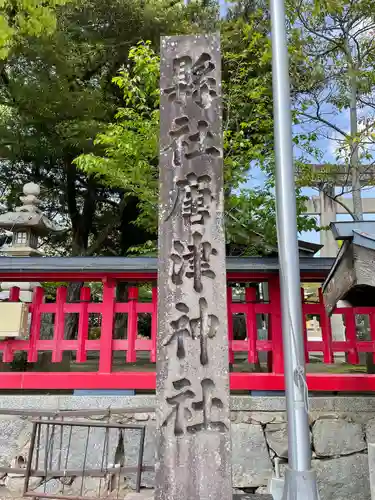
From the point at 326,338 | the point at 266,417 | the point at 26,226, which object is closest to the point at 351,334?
the point at 326,338

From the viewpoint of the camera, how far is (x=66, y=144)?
→ 12320 mm

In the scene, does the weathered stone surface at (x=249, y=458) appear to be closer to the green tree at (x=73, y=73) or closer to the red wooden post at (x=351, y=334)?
the red wooden post at (x=351, y=334)

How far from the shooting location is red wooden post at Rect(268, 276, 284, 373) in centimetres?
542

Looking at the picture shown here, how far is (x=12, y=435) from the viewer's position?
5301mm

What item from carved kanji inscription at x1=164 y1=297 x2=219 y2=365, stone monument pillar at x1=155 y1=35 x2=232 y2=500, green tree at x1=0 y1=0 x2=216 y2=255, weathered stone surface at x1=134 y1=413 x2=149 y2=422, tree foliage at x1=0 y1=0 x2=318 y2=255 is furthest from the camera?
green tree at x1=0 y1=0 x2=216 y2=255

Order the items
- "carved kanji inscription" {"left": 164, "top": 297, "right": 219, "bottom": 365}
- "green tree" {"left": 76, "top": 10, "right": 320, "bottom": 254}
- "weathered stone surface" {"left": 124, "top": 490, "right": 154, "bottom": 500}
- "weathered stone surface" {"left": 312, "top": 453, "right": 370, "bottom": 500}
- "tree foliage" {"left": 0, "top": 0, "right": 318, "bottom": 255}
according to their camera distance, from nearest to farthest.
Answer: "carved kanji inscription" {"left": 164, "top": 297, "right": 219, "bottom": 365}
"weathered stone surface" {"left": 124, "top": 490, "right": 154, "bottom": 500}
"weathered stone surface" {"left": 312, "top": 453, "right": 370, "bottom": 500}
"green tree" {"left": 76, "top": 10, "right": 320, "bottom": 254}
"tree foliage" {"left": 0, "top": 0, "right": 318, "bottom": 255}

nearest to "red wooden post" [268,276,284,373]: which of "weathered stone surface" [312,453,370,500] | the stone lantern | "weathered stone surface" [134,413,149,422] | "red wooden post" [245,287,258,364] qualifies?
"red wooden post" [245,287,258,364]

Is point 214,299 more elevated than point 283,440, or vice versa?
point 214,299

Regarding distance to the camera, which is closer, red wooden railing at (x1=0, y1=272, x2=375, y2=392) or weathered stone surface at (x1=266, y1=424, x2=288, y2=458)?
weathered stone surface at (x1=266, y1=424, x2=288, y2=458)

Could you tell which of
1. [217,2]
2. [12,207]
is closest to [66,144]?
[12,207]

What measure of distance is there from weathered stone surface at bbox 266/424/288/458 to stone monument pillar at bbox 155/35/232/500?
220cm

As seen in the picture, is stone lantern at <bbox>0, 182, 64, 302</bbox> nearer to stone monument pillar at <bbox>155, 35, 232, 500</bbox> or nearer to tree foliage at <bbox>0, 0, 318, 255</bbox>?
tree foliage at <bbox>0, 0, 318, 255</bbox>

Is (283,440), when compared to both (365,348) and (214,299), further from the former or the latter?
(214,299)

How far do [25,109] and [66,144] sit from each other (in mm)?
1494
